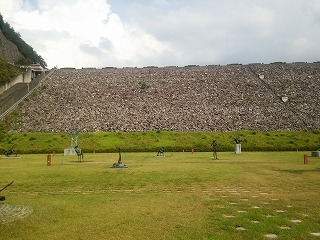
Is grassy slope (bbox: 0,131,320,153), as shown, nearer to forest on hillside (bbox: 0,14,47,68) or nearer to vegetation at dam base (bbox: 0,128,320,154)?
vegetation at dam base (bbox: 0,128,320,154)

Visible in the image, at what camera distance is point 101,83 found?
2837 inches

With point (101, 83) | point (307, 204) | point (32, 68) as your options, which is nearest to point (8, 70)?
→ point (32, 68)

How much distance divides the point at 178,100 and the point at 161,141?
1831cm

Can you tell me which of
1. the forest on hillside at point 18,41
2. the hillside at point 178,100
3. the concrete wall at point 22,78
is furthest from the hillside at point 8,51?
the hillside at point 178,100

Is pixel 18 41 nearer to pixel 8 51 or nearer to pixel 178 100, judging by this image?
pixel 8 51

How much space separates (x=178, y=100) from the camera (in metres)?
63.2

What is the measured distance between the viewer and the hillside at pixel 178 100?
180ft

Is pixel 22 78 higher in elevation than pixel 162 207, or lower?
higher

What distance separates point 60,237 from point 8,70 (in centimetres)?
7142

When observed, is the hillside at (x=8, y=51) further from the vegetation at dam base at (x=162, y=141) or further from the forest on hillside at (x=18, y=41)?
the vegetation at dam base at (x=162, y=141)

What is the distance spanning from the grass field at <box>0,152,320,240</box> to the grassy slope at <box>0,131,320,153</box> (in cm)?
2419

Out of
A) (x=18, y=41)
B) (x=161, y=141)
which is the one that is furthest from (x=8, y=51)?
(x=161, y=141)

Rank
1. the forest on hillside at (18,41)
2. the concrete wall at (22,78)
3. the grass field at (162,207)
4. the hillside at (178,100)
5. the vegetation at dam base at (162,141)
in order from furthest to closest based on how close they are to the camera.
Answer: the forest on hillside at (18,41) → the concrete wall at (22,78) → the hillside at (178,100) → the vegetation at dam base at (162,141) → the grass field at (162,207)

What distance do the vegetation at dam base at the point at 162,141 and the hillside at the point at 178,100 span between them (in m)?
4.08
